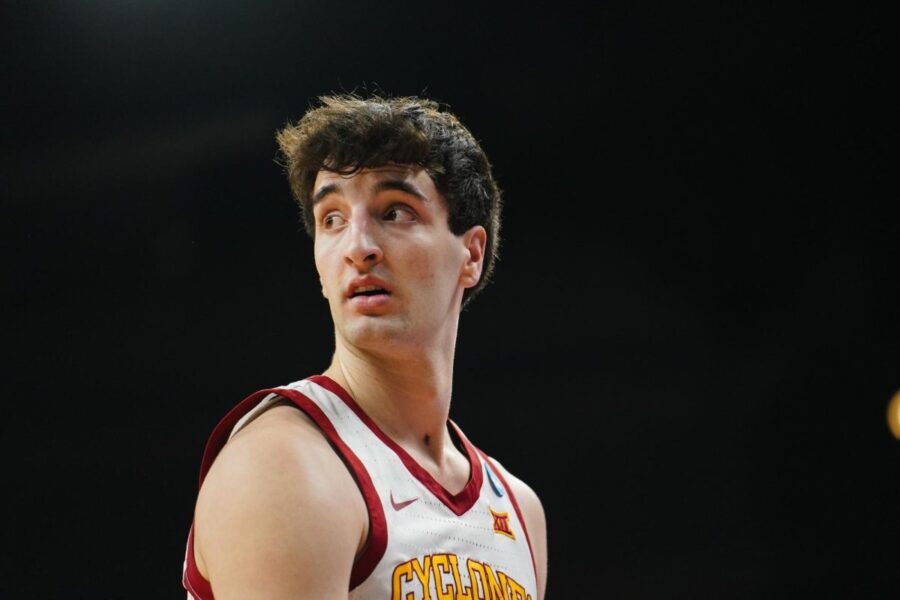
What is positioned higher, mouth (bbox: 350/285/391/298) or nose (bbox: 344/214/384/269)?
nose (bbox: 344/214/384/269)

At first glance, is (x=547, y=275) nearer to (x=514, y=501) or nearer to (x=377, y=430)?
(x=514, y=501)

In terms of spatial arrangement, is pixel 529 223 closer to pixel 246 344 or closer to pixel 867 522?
pixel 246 344

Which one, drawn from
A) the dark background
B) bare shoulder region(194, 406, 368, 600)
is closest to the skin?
bare shoulder region(194, 406, 368, 600)

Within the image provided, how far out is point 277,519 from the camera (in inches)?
57.5

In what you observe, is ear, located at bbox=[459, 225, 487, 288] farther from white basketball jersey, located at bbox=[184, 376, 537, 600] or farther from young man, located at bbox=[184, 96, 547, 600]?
white basketball jersey, located at bbox=[184, 376, 537, 600]

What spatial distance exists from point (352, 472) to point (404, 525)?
123 mm

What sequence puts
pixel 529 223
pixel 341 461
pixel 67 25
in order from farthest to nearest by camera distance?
pixel 529 223
pixel 67 25
pixel 341 461

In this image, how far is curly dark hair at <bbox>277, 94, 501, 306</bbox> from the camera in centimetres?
192

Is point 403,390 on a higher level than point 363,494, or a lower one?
higher

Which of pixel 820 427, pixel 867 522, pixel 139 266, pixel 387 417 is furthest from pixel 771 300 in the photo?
pixel 387 417

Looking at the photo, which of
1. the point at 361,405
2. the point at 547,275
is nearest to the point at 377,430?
the point at 361,405

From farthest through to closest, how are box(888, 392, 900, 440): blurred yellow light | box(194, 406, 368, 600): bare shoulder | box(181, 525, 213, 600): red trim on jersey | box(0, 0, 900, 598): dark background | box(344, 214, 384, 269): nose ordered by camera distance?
box(888, 392, 900, 440): blurred yellow light
box(0, 0, 900, 598): dark background
box(344, 214, 384, 269): nose
box(181, 525, 213, 600): red trim on jersey
box(194, 406, 368, 600): bare shoulder

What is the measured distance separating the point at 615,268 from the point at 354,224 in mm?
2436

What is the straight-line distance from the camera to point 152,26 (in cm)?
338
